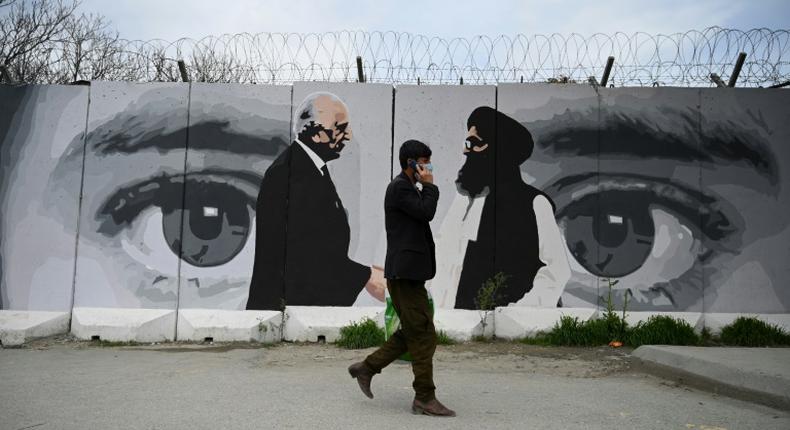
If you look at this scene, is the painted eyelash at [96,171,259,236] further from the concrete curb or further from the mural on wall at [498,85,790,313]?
the concrete curb

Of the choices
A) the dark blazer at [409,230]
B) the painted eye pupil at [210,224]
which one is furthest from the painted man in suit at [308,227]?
the dark blazer at [409,230]

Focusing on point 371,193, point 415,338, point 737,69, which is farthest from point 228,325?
point 737,69

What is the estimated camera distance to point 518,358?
6406 mm

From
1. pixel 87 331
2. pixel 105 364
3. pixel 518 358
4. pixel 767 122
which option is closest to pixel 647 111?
pixel 767 122

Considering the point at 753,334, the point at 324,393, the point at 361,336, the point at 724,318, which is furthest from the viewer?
the point at 724,318

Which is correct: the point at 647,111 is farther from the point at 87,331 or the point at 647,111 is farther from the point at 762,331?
the point at 87,331

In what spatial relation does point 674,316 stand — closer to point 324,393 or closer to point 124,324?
point 324,393

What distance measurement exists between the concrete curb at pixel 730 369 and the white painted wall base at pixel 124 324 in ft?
16.5

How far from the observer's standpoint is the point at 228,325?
714 cm

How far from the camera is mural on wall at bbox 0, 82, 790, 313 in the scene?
7281 mm

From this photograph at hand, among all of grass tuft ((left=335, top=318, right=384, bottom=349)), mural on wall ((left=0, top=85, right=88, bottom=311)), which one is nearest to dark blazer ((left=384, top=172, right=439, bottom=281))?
grass tuft ((left=335, top=318, right=384, bottom=349))

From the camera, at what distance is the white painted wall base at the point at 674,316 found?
283 inches

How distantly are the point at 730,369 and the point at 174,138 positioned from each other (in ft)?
20.1

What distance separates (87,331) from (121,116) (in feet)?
8.20
